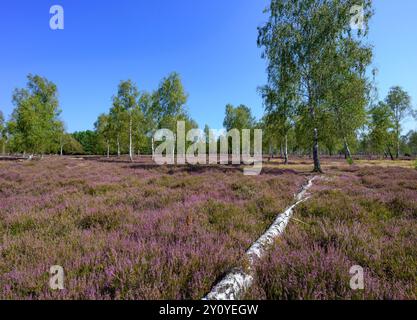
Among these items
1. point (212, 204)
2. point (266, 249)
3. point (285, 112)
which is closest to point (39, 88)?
point (285, 112)

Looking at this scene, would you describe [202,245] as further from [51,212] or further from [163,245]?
[51,212]

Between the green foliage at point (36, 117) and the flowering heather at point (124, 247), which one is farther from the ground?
the green foliage at point (36, 117)

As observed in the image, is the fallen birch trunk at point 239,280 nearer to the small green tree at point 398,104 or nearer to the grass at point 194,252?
the grass at point 194,252
